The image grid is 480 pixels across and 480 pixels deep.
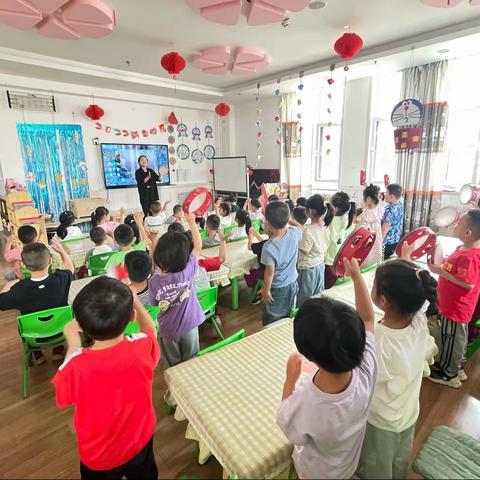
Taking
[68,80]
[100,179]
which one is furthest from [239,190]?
[68,80]

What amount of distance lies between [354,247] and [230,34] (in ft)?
11.6

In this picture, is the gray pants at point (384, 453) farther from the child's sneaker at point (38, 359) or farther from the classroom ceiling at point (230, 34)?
the classroom ceiling at point (230, 34)

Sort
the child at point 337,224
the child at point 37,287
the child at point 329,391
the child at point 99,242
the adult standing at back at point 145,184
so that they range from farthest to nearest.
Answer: the adult standing at back at point 145,184 → the child at point 337,224 → the child at point 99,242 → the child at point 37,287 → the child at point 329,391

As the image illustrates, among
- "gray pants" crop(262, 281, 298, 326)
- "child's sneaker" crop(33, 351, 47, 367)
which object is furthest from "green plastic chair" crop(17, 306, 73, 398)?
"gray pants" crop(262, 281, 298, 326)

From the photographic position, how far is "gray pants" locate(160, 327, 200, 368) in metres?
1.75

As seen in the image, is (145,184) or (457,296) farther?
(145,184)

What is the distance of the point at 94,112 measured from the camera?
18.7 ft

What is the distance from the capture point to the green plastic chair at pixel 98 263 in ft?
8.85

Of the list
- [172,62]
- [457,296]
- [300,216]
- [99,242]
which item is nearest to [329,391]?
[457,296]

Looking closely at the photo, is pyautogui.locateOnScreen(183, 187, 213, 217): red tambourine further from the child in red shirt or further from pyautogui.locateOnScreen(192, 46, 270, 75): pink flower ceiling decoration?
pyautogui.locateOnScreen(192, 46, 270, 75): pink flower ceiling decoration

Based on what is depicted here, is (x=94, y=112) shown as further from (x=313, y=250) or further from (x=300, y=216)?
(x=313, y=250)

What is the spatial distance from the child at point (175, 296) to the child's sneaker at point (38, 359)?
1.30 m

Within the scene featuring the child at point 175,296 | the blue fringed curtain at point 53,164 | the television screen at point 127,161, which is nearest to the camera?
the child at point 175,296

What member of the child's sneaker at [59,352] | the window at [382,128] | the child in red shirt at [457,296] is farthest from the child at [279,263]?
the window at [382,128]
